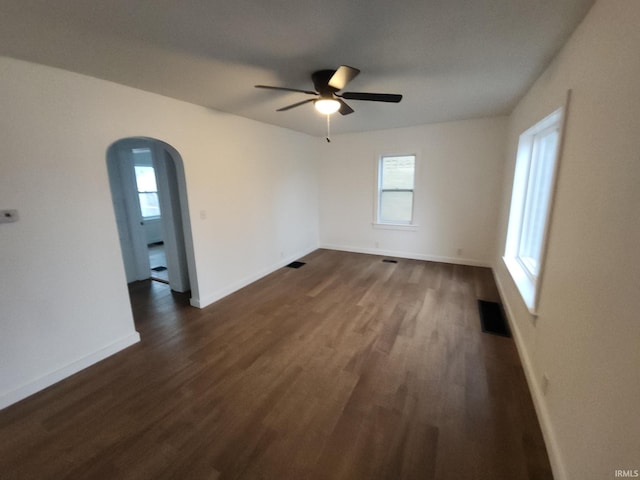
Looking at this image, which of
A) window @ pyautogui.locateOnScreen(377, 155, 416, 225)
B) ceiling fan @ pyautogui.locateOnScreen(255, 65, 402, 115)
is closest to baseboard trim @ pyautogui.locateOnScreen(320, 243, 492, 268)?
window @ pyautogui.locateOnScreen(377, 155, 416, 225)

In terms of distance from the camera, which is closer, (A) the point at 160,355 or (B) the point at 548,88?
(B) the point at 548,88

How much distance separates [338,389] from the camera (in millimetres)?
2051

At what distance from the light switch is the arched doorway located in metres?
1.38

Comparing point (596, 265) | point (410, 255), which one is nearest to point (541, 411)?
point (596, 265)

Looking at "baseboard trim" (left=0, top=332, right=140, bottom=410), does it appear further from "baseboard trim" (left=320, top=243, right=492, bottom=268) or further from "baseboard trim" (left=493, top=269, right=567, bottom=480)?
"baseboard trim" (left=320, top=243, right=492, bottom=268)

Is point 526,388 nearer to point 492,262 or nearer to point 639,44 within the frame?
point 639,44

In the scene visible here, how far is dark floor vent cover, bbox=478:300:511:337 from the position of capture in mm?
2764

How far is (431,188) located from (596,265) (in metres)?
3.77

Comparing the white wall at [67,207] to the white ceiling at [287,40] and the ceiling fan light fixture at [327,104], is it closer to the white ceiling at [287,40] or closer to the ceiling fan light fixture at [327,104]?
the white ceiling at [287,40]

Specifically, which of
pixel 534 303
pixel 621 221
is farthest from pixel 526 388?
pixel 621 221

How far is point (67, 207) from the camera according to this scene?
2176 millimetres

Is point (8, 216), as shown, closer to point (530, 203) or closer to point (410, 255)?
point (530, 203)

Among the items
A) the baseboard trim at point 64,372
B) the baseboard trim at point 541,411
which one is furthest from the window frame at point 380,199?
the baseboard trim at point 64,372

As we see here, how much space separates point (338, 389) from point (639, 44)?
2.43 metres
